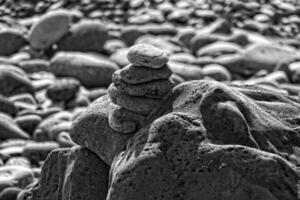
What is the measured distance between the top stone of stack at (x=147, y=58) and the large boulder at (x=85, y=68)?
7.41 meters

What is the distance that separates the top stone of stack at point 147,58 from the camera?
5.12 m

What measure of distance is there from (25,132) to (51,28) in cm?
446

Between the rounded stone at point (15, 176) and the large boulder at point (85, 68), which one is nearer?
the rounded stone at point (15, 176)

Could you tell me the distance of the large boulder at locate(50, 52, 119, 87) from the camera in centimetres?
1262

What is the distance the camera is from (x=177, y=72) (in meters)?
12.8

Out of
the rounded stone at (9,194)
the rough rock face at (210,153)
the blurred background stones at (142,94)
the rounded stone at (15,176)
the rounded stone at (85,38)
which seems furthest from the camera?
the rounded stone at (85,38)

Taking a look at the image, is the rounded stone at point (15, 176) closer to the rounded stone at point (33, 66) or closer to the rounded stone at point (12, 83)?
the rounded stone at point (12, 83)

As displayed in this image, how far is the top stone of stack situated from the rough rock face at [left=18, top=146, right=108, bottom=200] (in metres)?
→ 0.74

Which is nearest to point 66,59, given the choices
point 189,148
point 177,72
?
point 177,72

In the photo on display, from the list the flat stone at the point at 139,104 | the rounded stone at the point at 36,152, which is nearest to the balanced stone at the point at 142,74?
the flat stone at the point at 139,104

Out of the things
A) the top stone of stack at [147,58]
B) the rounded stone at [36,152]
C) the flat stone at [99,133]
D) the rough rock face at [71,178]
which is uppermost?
the top stone of stack at [147,58]

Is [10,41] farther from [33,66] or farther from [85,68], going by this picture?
[85,68]

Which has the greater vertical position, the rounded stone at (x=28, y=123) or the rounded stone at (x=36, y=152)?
the rounded stone at (x=36, y=152)

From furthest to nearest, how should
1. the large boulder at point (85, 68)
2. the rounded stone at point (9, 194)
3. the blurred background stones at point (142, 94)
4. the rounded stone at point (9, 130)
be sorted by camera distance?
1. the large boulder at point (85, 68)
2. the rounded stone at point (9, 130)
3. the rounded stone at point (9, 194)
4. the blurred background stones at point (142, 94)
